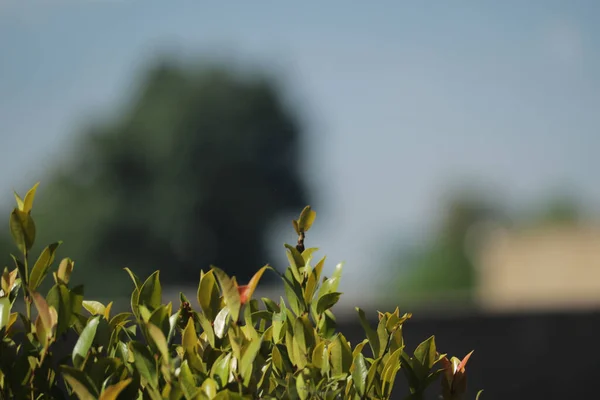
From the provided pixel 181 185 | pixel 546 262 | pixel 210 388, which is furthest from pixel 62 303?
pixel 181 185

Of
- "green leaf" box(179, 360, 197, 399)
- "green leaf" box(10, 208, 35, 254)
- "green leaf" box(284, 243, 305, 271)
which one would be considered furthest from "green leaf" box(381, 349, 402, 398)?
"green leaf" box(10, 208, 35, 254)

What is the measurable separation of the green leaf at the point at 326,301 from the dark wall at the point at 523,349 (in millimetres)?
5164

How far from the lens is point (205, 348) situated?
66.9 inches

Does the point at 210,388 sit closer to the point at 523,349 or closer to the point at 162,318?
the point at 162,318

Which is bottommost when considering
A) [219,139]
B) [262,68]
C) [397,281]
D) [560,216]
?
[397,281]

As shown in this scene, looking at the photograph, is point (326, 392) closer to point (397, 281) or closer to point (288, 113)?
point (288, 113)

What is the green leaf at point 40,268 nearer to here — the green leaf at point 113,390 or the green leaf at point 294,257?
the green leaf at point 113,390

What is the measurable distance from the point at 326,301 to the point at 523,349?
6.25 meters

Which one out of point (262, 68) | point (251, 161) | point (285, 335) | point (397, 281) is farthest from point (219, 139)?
point (285, 335)

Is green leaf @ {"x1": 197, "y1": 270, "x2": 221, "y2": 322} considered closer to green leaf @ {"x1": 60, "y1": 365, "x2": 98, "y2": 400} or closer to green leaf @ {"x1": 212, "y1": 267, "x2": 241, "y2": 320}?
green leaf @ {"x1": 212, "y1": 267, "x2": 241, "y2": 320}

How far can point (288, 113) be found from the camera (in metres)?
68.3

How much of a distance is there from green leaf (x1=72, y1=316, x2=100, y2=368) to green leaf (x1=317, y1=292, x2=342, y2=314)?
1.51 feet

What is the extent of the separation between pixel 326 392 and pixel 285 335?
197mm

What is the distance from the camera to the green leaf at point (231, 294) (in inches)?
63.5
